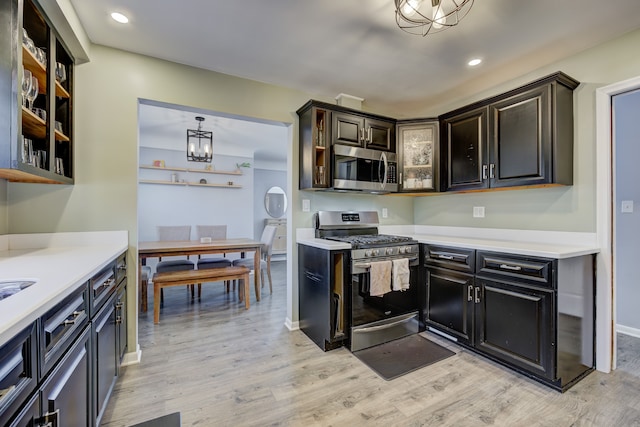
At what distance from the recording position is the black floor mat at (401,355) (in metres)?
2.14

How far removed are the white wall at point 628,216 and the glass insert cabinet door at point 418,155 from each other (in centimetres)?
161

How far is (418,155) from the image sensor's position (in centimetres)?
306

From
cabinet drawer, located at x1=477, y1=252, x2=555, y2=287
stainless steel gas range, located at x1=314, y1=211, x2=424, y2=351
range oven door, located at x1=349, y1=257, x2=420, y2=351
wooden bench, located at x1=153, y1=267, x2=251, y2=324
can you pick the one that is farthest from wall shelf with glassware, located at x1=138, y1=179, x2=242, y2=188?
cabinet drawer, located at x1=477, y1=252, x2=555, y2=287

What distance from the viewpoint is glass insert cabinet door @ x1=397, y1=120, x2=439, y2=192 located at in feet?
9.87

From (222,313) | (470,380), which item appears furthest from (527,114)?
(222,313)

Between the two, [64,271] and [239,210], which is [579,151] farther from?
[239,210]

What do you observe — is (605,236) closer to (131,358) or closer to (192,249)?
(131,358)

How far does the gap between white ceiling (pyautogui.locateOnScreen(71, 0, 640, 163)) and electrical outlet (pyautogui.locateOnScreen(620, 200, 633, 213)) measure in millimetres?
1575

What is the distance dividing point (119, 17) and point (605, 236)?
3.75 meters

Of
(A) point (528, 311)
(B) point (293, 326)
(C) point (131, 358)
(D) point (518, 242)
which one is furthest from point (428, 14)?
(C) point (131, 358)

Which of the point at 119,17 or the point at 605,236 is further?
the point at 605,236

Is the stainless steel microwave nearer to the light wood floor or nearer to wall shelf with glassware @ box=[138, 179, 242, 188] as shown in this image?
the light wood floor

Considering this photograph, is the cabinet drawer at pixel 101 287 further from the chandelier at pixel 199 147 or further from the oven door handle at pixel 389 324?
the chandelier at pixel 199 147

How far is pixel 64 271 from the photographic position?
123 centimetres
